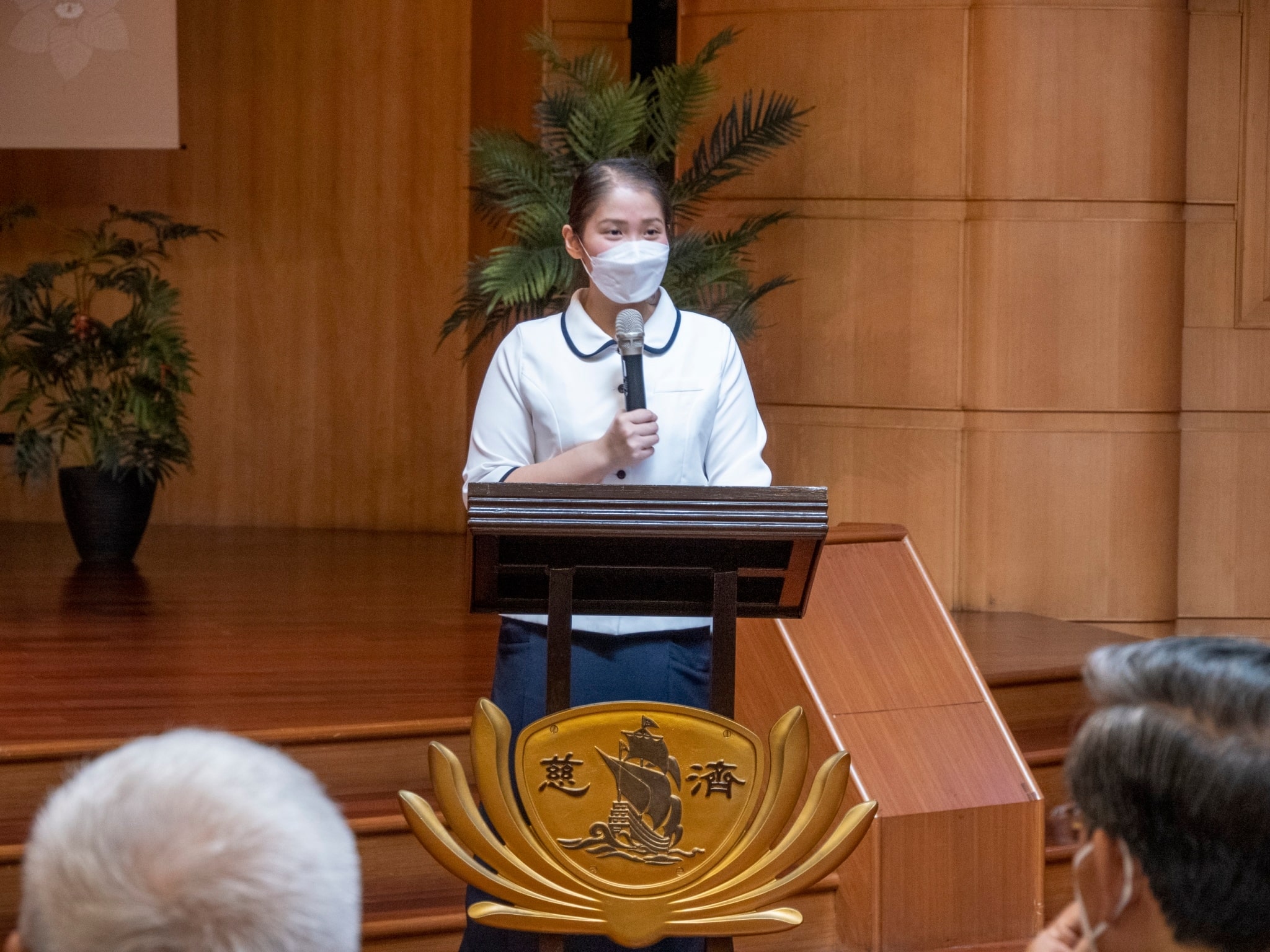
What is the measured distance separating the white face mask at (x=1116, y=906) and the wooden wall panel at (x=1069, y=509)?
4223mm

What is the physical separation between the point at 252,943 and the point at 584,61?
472 centimetres

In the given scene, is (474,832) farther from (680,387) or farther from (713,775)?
(680,387)

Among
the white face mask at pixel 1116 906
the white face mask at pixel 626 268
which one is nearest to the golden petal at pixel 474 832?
the white face mask at pixel 626 268

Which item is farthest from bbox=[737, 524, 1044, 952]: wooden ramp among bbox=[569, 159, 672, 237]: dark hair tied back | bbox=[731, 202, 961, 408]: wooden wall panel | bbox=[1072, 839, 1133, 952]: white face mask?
bbox=[1072, 839, 1133, 952]: white face mask

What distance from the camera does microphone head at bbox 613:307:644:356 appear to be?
2.24 meters

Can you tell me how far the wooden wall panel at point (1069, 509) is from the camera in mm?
5320

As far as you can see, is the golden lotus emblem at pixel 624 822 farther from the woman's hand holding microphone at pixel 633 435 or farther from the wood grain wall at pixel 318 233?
the wood grain wall at pixel 318 233

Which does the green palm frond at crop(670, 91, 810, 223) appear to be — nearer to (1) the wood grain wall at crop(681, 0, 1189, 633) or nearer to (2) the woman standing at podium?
(1) the wood grain wall at crop(681, 0, 1189, 633)

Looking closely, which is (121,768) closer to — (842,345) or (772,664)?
(772,664)

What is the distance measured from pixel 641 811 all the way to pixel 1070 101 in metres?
3.79

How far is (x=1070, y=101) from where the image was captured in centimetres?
523

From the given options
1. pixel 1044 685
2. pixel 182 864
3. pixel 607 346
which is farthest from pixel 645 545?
pixel 1044 685

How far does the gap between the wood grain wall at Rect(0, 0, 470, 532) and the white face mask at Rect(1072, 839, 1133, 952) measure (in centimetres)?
665

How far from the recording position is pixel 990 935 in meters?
3.69
